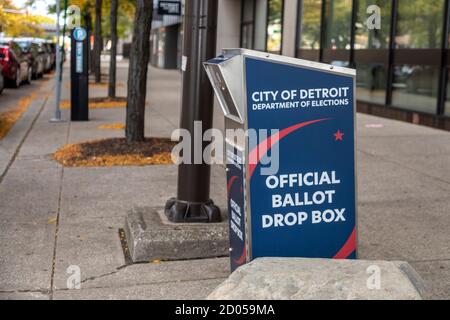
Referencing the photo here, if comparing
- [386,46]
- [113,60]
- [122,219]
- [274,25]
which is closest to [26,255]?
[122,219]

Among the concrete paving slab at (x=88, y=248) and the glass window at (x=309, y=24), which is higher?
the glass window at (x=309, y=24)

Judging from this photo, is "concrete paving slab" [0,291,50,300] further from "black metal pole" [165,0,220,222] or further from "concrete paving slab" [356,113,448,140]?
"concrete paving slab" [356,113,448,140]

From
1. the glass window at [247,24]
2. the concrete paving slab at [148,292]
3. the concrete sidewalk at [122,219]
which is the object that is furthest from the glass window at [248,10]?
the concrete paving slab at [148,292]

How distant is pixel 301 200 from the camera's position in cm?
411

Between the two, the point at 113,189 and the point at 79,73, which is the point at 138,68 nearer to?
the point at 113,189

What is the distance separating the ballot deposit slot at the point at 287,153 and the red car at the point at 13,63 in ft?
63.5

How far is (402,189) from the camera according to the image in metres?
7.60

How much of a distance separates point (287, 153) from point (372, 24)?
1156 cm

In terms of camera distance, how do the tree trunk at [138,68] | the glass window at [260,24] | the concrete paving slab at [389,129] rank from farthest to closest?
1. the glass window at [260,24]
2. the concrete paving slab at [389,129]
3. the tree trunk at [138,68]

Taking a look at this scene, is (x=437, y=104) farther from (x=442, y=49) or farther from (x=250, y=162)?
(x=250, y=162)

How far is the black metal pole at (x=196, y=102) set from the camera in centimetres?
531

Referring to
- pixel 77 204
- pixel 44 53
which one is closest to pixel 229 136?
pixel 77 204

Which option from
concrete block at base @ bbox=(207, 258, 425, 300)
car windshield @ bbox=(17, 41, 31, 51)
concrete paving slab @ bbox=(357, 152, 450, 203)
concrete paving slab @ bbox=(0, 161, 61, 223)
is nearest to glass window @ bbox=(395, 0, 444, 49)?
concrete paving slab @ bbox=(357, 152, 450, 203)

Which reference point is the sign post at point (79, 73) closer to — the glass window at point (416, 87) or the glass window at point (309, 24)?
the glass window at point (416, 87)
